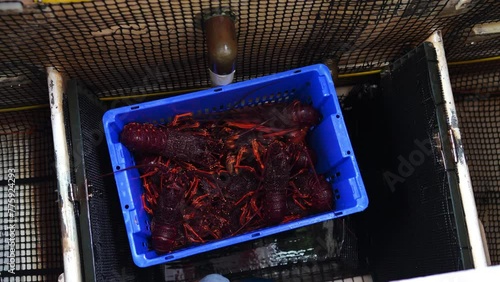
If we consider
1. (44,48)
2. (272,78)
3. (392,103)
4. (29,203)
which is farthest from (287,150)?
(29,203)

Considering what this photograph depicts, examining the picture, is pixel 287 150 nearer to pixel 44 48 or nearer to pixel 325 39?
pixel 325 39

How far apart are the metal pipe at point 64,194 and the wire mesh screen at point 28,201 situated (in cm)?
46

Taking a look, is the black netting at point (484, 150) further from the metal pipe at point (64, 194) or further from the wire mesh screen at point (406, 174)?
the metal pipe at point (64, 194)

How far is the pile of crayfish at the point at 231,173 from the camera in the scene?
76.6 inches

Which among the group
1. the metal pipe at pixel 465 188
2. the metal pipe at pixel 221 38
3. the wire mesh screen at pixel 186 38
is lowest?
the metal pipe at pixel 465 188

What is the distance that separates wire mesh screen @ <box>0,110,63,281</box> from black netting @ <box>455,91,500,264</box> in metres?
2.01

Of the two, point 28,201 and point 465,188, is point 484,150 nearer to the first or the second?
point 465,188

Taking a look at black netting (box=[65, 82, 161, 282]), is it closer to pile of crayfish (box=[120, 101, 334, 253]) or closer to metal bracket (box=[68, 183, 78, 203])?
metal bracket (box=[68, 183, 78, 203])

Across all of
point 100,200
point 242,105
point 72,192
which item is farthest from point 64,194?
point 242,105

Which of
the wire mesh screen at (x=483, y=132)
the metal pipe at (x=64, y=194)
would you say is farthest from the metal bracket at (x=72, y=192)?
the wire mesh screen at (x=483, y=132)

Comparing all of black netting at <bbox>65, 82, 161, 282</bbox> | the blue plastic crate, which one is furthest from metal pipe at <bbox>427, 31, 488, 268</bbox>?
black netting at <bbox>65, 82, 161, 282</bbox>

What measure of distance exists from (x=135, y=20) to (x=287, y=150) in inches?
32.5

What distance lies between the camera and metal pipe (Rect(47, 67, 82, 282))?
63.6 inches

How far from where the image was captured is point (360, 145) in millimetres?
2295
